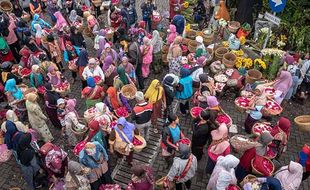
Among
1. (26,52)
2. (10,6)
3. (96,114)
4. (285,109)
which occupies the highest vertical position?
(10,6)

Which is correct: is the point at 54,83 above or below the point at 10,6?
below

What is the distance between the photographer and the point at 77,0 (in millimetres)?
17500

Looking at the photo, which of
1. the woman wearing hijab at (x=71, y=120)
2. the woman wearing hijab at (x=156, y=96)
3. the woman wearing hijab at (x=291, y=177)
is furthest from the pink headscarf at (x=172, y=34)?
the woman wearing hijab at (x=291, y=177)

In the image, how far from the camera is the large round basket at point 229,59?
12430 mm

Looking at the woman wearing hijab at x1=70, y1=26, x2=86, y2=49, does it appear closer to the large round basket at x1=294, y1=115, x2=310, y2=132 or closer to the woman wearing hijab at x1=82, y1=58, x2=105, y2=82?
the woman wearing hijab at x1=82, y1=58, x2=105, y2=82

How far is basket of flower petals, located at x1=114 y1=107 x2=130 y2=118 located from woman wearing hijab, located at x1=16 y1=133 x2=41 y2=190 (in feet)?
8.62

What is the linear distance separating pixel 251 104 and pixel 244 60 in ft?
10.8

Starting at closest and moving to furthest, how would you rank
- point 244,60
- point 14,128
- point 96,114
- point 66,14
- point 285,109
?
1. point 14,128
2. point 96,114
3. point 285,109
4. point 244,60
5. point 66,14

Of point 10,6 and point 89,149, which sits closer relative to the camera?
point 89,149

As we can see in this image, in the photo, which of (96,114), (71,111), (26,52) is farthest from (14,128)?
(26,52)

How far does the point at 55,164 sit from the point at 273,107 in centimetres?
659

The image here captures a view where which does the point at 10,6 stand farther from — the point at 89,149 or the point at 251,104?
the point at 251,104

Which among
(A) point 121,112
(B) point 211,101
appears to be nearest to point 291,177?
(B) point 211,101

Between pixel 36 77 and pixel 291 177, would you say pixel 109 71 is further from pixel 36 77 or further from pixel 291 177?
pixel 291 177
